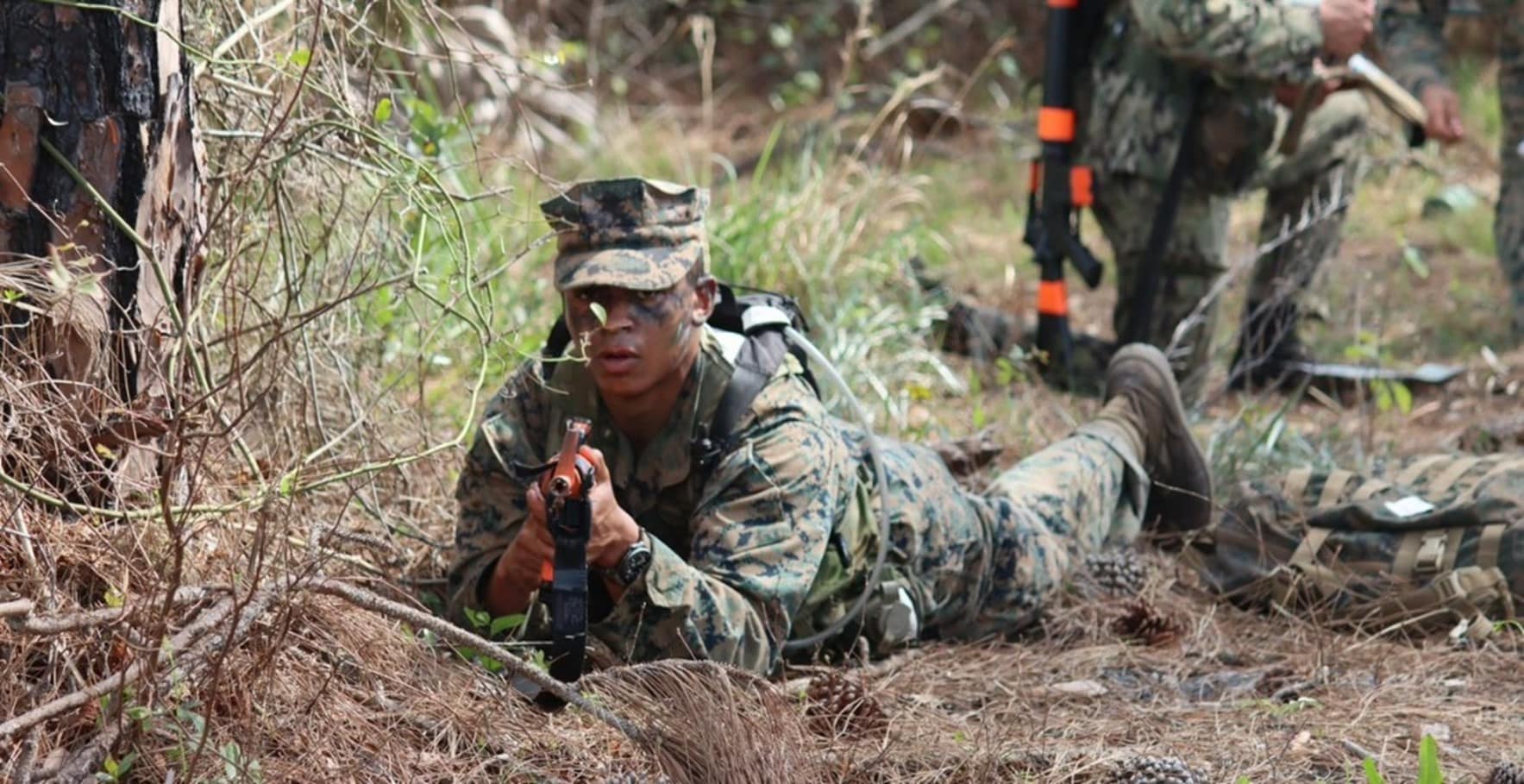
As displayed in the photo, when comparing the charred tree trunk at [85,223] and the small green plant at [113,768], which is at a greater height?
the charred tree trunk at [85,223]

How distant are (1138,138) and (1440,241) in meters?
3.59

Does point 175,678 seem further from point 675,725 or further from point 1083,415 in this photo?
point 1083,415

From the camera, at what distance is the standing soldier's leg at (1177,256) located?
655cm

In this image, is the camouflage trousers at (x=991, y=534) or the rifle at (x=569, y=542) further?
the camouflage trousers at (x=991, y=534)

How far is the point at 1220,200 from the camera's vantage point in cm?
667

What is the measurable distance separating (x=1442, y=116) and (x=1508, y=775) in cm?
394

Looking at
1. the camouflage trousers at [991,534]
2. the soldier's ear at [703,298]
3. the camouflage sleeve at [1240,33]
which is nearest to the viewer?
the soldier's ear at [703,298]

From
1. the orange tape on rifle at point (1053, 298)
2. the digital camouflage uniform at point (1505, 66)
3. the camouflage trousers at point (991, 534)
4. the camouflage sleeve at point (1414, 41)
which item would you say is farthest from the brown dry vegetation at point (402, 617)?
the digital camouflage uniform at point (1505, 66)

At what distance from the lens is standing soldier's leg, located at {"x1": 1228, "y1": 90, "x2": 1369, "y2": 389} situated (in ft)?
21.8

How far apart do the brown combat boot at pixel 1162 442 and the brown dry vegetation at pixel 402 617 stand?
0.63 ft

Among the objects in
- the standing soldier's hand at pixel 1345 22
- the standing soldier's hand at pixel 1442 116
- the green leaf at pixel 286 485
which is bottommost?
the green leaf at pixel 286 485

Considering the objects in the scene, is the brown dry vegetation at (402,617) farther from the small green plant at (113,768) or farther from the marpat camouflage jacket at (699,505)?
the marpat camouflage jacket at (699,505)

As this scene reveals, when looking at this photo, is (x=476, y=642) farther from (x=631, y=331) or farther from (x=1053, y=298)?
(x=1053, y=298)

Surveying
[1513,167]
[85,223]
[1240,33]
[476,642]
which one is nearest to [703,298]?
[476,642]
